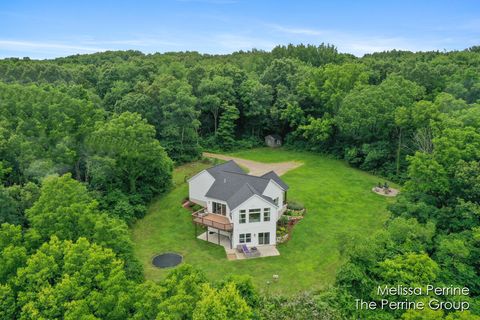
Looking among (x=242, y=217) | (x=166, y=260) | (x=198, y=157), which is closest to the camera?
(x=166, y=260)

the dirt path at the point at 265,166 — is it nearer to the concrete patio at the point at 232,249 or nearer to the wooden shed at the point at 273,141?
the wooden shed at the point at 273,141

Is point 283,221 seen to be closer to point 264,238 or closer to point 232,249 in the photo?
point 264,238

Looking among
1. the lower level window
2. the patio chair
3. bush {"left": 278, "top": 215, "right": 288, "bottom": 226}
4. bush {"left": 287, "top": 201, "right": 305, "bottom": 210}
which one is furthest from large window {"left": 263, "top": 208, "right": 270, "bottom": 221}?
bush {"left": 287, "top": 201, "right": 305, "bottom": 210}

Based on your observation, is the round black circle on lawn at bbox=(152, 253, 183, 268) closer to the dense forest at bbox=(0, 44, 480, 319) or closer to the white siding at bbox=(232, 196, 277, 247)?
the dense forest at bbox=(0, 44, 480, 319)

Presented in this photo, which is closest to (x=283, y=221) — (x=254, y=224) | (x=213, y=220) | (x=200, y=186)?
(x=254, y=224)

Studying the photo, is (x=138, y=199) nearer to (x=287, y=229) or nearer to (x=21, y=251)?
(x=287, y=229)

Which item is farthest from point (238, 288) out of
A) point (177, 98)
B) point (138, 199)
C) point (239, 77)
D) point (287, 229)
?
point (239, 77)

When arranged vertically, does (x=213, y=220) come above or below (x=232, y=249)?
above
